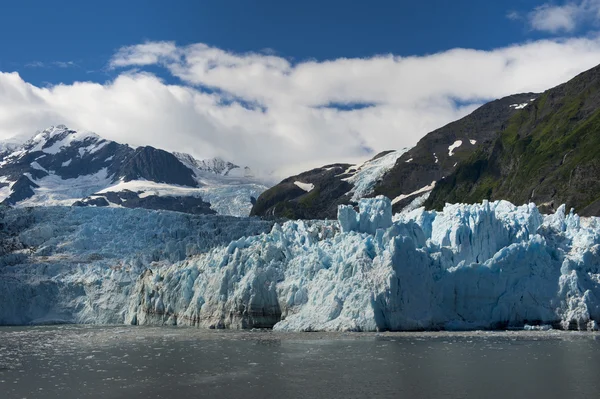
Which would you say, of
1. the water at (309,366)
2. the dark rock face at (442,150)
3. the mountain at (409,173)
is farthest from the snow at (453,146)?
the water at (309,366)

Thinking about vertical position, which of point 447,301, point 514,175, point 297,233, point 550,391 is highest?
point 514,175

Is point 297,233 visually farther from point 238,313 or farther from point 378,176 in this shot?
point 378,176

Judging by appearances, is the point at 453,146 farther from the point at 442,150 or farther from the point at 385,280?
the point at 385,280

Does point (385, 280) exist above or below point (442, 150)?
below

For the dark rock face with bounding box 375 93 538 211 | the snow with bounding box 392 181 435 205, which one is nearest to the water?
the dark rock face with bounding box 375 93 538 211

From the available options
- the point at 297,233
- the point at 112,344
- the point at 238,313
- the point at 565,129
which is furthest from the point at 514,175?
the point at 112,344

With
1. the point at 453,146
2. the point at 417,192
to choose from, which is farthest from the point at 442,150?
the point at 417,192
